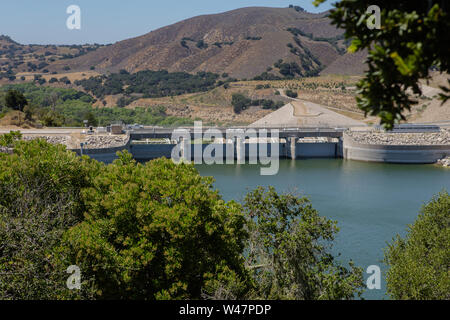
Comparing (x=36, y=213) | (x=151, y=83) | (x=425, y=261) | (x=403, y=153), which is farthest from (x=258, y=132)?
(x=151, y=83)

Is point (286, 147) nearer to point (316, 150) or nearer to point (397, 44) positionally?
point (316, 150)

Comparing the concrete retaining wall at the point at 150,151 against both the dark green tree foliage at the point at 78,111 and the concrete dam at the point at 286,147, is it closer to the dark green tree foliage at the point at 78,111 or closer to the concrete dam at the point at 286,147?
the concrete dam at the point at 286,147

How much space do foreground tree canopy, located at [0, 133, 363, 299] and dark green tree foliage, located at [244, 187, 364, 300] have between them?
0.11 ft

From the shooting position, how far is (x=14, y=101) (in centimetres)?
7075

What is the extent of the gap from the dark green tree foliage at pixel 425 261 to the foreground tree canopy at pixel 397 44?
8.32 meters

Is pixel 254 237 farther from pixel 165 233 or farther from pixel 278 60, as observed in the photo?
pixel 278 60

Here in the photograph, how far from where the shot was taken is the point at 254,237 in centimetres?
1533

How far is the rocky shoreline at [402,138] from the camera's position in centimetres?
6133

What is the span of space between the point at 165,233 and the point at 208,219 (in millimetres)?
1475

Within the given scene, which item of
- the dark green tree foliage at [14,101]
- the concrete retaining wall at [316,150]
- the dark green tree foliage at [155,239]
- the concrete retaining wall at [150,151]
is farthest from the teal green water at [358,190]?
the dark green tree foliage at [14,101]

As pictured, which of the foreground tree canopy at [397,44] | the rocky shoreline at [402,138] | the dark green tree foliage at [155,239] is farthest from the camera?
the rocky shoreline at [402,138]

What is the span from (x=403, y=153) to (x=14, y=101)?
58.1m

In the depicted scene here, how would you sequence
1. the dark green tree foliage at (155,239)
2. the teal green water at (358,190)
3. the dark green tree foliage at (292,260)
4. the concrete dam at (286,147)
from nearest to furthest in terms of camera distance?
the dark green tree foliage at (155,239)
the dark green tree foliage at (292,260)
the teal green water at (358,190)
the concrete dam at (286,147)
